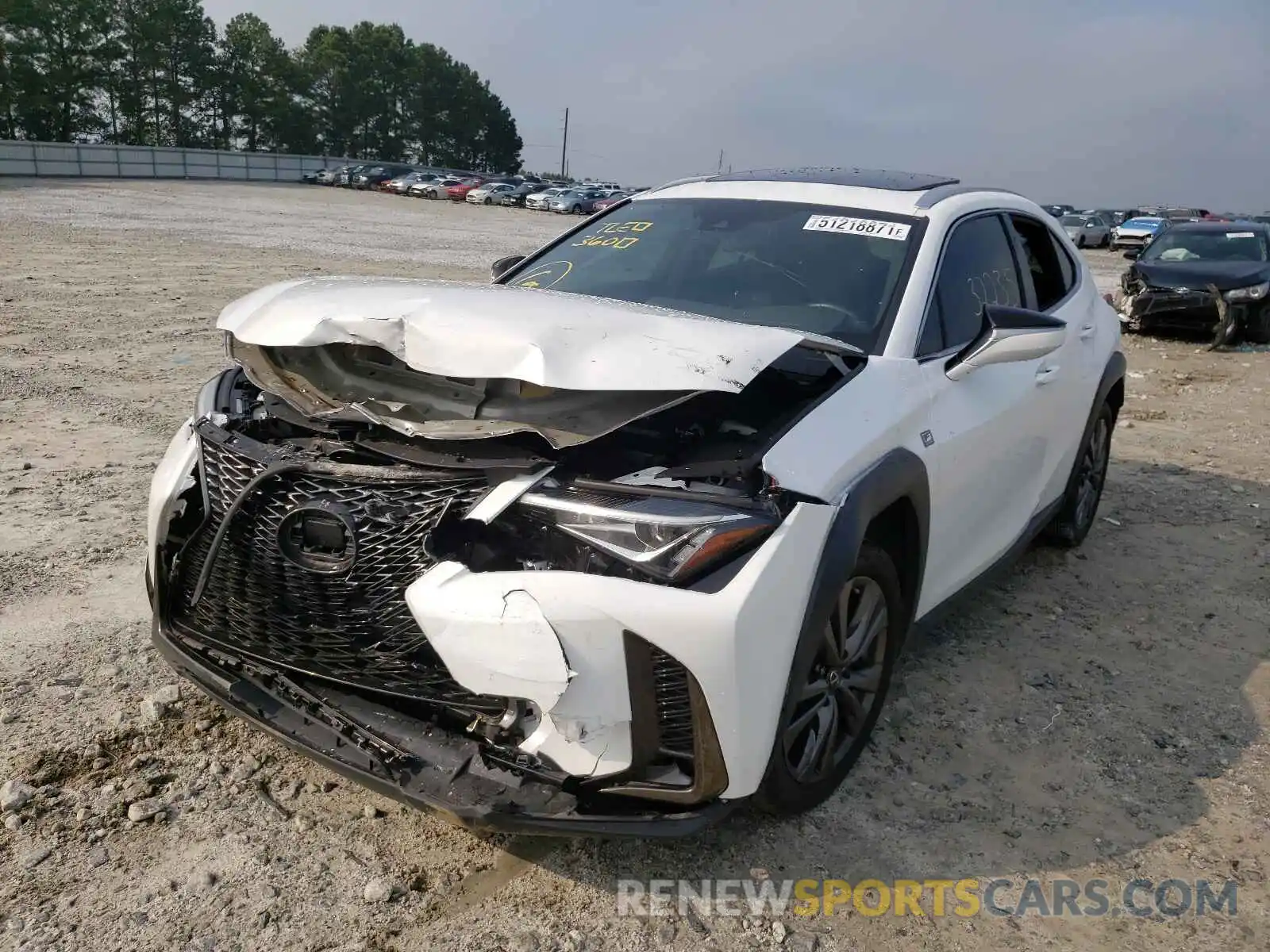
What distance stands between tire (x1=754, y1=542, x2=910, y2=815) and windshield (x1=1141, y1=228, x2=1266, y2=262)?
1321 centimetres

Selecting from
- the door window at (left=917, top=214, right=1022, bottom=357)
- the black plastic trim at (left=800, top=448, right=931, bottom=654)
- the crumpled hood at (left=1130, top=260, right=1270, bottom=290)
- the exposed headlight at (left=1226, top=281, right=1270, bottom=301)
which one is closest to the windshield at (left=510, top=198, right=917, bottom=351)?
the door window at (left=917, top=214, right=1022, bottom=357)

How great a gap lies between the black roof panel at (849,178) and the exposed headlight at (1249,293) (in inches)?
418

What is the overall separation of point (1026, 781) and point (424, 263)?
15.8 m

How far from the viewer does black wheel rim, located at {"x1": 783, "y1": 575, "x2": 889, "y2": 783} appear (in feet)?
8.91

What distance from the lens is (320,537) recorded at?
245 centimetres

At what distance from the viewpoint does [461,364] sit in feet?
8.13

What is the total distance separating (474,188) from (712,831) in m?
51.7

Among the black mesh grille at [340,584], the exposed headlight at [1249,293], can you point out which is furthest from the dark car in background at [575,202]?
the black mesh grille at [340,584]

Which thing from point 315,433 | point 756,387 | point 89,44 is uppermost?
point 89,44

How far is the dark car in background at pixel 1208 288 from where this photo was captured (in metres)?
12.8

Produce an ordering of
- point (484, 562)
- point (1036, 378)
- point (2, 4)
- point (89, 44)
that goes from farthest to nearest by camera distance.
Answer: point (89, 44)
point (2, 4)
point (1036, 378)
point (484, 562)

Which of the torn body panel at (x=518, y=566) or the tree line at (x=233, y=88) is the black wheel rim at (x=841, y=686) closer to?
the torn body panel at (x=518, y=566)

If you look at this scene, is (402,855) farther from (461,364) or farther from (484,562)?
(461,364)

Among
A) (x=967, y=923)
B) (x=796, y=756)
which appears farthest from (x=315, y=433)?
(x=967, y=923)
